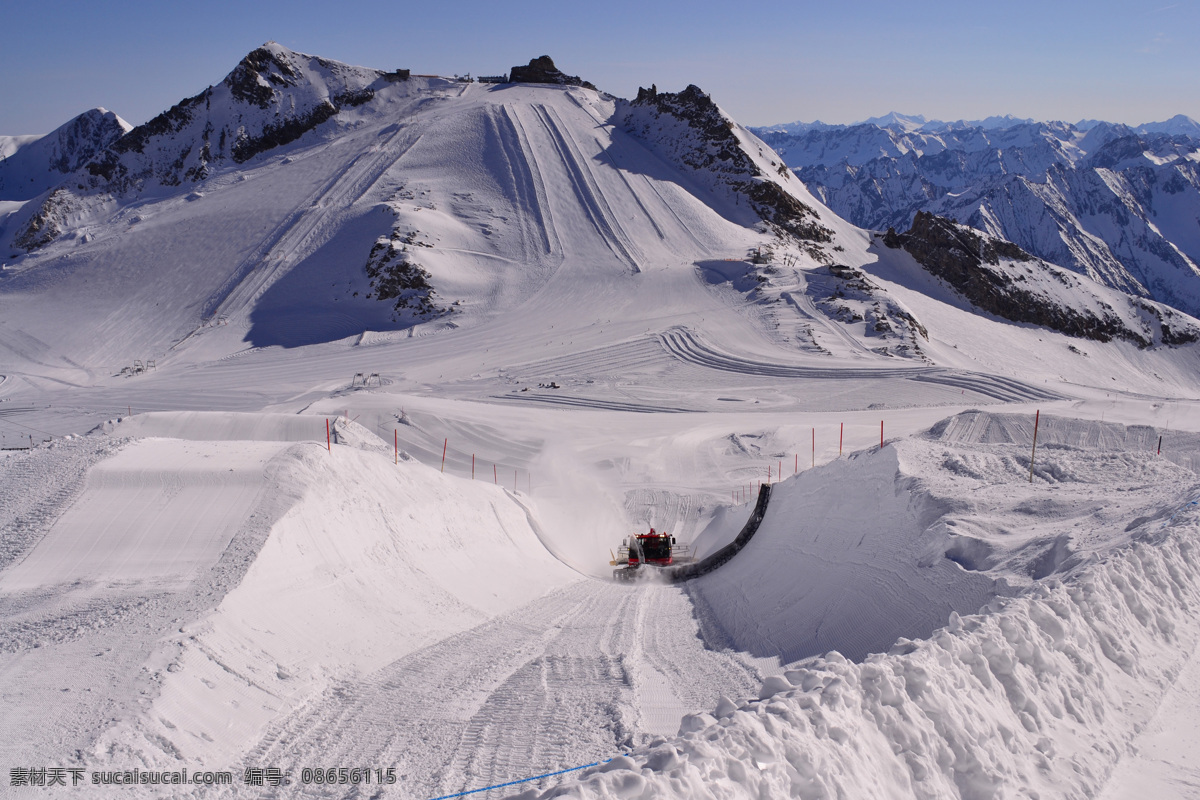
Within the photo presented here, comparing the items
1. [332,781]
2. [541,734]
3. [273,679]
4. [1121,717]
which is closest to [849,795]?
[1121,717]

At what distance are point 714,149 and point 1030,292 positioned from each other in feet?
97.1

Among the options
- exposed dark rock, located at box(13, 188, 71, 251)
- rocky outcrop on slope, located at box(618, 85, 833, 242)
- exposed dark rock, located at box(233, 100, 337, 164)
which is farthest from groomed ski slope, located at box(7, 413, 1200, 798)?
→ exposed dark rock, located at box(233, 100, 337, 164)

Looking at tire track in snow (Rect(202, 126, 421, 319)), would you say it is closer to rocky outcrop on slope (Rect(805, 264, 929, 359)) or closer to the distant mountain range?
the distant mountain range

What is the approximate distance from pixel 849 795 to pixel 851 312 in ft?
145

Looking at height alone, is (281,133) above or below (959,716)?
above

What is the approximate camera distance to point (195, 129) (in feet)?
221

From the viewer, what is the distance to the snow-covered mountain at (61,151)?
10512 centimetres

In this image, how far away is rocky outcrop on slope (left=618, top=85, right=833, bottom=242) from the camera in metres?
63.7

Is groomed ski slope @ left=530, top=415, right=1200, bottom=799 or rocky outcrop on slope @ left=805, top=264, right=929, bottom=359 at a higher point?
rocky outcrop on slope @ left=805, top=264, right=929, bottom=359

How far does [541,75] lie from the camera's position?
82.3 m

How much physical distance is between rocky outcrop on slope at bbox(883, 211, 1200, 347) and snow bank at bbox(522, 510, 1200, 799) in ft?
193

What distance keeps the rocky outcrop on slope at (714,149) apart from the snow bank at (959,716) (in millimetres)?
59097

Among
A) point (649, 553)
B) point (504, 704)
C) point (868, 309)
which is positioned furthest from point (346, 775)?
point (868, 309)

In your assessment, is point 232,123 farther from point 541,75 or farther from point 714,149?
point 714,149
